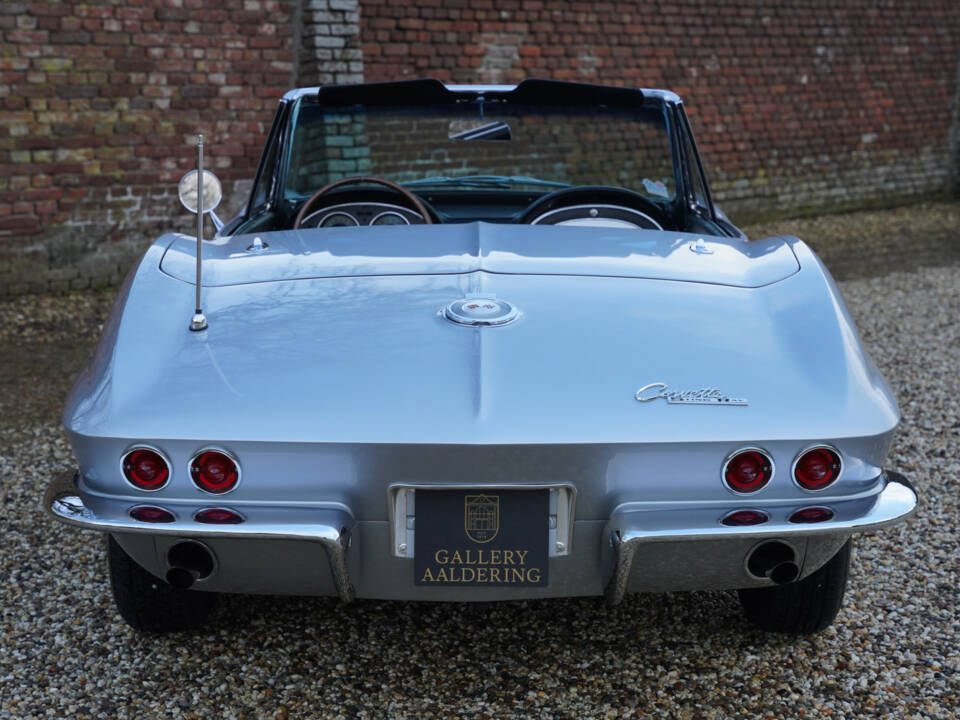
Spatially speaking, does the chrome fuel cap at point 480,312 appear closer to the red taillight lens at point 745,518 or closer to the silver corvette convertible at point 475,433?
the silver corvette convertible at point 475,433

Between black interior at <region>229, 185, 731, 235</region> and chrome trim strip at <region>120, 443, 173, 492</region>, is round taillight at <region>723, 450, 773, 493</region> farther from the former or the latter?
black interior at <region>229, 185, 731, 235</region>

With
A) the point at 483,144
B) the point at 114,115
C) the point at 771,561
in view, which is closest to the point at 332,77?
the point at 114,115

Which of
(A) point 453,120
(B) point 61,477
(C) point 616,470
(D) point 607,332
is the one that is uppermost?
(A) point 453,120

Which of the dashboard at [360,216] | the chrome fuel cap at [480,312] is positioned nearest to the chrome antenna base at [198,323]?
the chrome fuel cap at [480,312]

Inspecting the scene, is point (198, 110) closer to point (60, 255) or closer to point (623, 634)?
point (60, 255)

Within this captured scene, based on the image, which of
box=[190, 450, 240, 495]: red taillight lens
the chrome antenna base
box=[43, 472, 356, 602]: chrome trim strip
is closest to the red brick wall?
the chrome antenna base

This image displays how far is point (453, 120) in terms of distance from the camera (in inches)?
140

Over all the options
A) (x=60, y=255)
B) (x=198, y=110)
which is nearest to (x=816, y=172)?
(x=198, y=110)

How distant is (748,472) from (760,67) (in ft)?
31.2

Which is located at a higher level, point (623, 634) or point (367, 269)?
point (367, 269)

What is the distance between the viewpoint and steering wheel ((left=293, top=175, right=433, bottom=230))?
323cm

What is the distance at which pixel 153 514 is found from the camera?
2.05m

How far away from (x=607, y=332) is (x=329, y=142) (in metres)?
1.72

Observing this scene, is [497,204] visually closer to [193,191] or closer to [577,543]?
[193,191]
